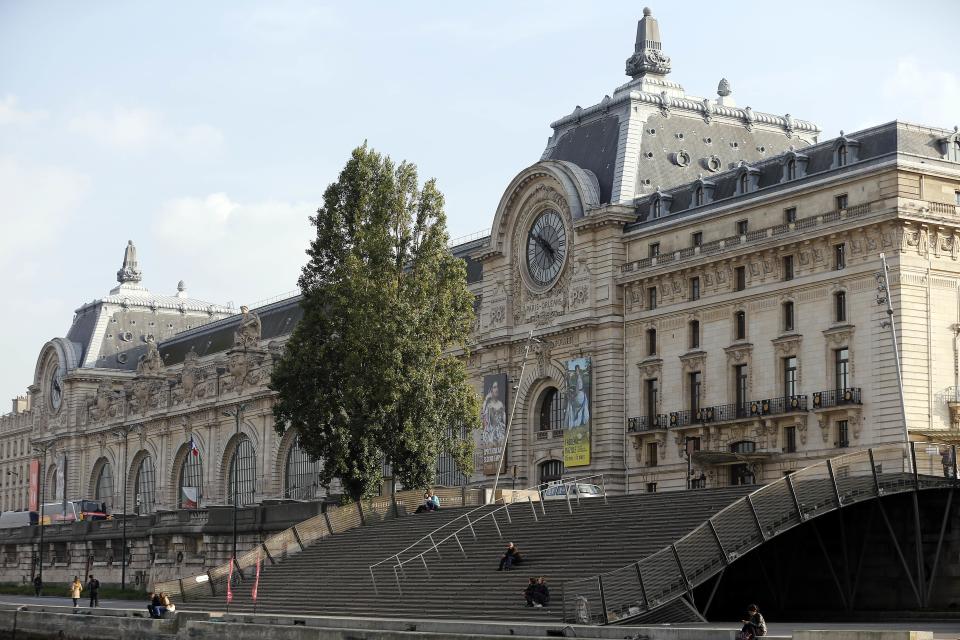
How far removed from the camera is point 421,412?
236 feet

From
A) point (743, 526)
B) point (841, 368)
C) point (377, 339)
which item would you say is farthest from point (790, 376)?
point (743, 526)

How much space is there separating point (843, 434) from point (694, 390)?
Result: 10.3 meters

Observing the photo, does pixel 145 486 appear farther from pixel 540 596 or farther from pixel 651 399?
pixel 540 596

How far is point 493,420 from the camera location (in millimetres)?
89375

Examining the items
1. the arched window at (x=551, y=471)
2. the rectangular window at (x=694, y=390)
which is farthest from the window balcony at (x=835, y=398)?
the arched window at (x=551, y=471)

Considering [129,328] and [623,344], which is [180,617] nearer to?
[623,344]

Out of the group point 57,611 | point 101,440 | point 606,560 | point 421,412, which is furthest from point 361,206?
point 101,440

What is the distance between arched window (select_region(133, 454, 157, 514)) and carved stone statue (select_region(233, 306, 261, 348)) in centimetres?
1540

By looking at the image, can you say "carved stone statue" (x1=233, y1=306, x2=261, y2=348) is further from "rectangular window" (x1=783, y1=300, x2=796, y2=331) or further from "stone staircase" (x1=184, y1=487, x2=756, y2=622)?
"rectangular window" (x1=783, y1=300, x2=796, y2=331)

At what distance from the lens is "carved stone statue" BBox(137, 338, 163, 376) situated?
466 ft

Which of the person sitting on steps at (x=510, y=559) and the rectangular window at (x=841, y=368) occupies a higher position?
the rectangular window at (x=841, y=368)

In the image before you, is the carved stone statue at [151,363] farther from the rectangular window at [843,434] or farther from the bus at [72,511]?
the rectangular window at [843,434]

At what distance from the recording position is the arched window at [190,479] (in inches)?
4868

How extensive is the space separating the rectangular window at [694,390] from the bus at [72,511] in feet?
181
